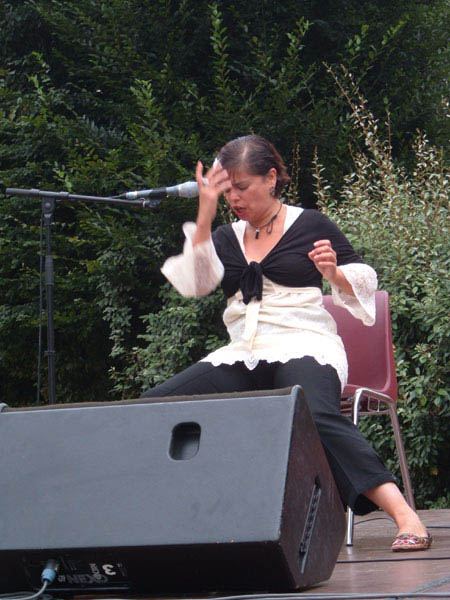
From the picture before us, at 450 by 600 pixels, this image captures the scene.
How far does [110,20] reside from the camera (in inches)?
239

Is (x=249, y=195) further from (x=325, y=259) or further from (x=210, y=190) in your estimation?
(x=325, y=259)

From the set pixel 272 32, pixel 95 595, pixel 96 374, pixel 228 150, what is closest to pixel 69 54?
pixel 272 32

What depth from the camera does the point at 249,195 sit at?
2.55 metres

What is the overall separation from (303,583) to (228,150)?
55.1 inches

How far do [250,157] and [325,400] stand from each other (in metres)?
0.81

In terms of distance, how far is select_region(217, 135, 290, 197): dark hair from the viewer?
2.55 metres

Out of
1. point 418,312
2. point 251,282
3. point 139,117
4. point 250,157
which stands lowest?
point 418,312

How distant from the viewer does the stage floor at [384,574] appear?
1.57 metres

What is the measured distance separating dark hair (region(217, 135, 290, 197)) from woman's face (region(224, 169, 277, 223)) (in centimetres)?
2

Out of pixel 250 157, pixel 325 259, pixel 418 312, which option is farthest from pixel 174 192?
pixel 418 312

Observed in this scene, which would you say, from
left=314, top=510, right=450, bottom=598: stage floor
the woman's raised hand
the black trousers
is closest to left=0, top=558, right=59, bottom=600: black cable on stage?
left=314, top=510, right=450, bottom=598: stage floor

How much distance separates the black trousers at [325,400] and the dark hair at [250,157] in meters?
0.59

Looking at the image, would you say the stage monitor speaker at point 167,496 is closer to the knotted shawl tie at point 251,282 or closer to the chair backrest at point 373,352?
the knotted shawl tie at point 251,282

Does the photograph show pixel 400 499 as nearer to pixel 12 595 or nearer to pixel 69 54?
pixel 12 595
